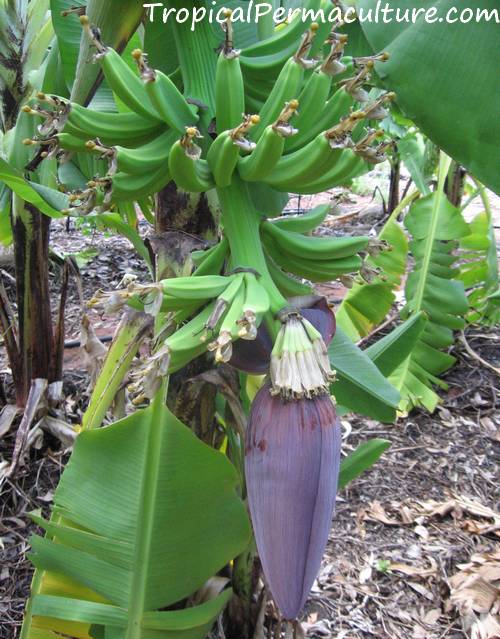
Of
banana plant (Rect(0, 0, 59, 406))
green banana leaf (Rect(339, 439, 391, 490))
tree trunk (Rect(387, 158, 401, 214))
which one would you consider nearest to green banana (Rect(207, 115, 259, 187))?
green banana leaf (Rect(339, 439, 391, 490))

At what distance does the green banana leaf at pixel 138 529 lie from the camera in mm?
455

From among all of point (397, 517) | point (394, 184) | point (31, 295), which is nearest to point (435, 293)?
point (397, 517)

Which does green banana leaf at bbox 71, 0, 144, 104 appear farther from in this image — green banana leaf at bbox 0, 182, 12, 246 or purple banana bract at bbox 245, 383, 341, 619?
green banana leaf at bbox 0, 182, 12, 246

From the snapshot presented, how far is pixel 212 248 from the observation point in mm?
451

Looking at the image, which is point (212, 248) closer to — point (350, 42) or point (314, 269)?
point (314, 269)

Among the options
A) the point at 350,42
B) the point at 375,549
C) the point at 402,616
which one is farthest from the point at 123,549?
the point at 375,549

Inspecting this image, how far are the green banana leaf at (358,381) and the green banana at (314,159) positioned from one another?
0.75ft

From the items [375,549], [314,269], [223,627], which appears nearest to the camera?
[314,269]

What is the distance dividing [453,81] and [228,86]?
0.49 ft

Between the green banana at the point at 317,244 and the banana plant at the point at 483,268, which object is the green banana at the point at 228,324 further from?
the banana plant at the point at 483,268

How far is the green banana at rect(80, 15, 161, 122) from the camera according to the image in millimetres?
381

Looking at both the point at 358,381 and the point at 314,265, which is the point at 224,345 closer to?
the point at 314,265

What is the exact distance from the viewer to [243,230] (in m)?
0.41

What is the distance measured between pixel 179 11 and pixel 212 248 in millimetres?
185
